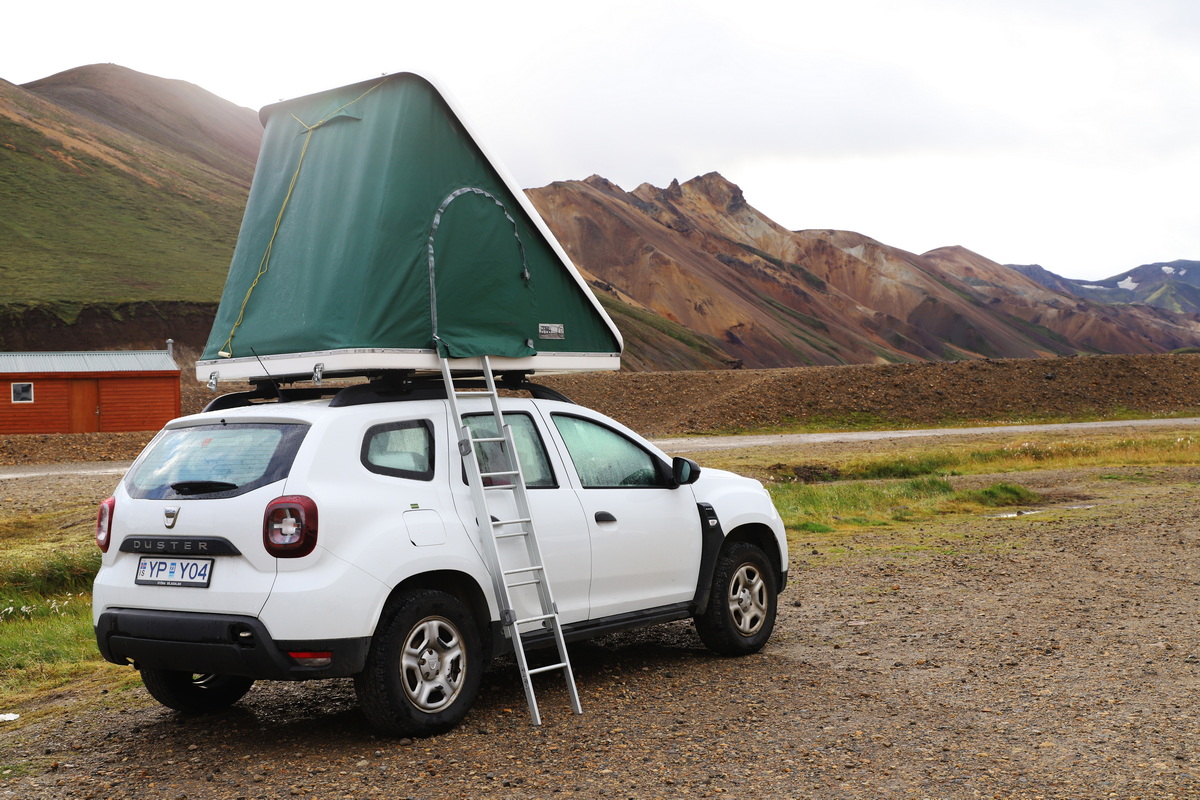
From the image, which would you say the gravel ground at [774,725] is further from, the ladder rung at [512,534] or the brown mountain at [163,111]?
the brown mountain at [163,111]

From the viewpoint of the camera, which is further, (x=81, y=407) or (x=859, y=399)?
(x=859, y=399)

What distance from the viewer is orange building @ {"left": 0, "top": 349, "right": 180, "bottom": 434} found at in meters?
41.9

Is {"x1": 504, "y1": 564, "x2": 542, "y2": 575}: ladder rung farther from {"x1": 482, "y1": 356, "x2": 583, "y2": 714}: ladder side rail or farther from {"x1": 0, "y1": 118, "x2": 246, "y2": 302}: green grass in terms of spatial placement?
{"x1": 0, "y1": 118, "x2": 246, "y2": 302}: green grass

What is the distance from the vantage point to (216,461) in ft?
18.9

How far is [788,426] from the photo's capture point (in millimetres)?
43594

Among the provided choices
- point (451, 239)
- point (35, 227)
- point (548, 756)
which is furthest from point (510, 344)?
point (35, 227)

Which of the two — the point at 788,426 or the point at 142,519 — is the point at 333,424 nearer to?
the point at 142,519

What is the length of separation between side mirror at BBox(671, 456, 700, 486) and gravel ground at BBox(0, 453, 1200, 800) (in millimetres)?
1276

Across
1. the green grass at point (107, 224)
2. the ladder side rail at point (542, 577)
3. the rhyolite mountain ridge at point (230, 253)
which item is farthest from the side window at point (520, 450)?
the green grass at point (107, 224)

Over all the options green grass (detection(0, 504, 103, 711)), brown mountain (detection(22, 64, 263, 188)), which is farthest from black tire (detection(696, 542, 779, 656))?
brown mountain (detection(22, 64, 263, 188))

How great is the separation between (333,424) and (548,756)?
6.68 feet

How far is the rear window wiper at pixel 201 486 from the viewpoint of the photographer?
5.61 m

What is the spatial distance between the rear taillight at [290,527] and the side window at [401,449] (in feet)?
1.59

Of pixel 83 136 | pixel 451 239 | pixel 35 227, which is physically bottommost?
pixel 451 239
